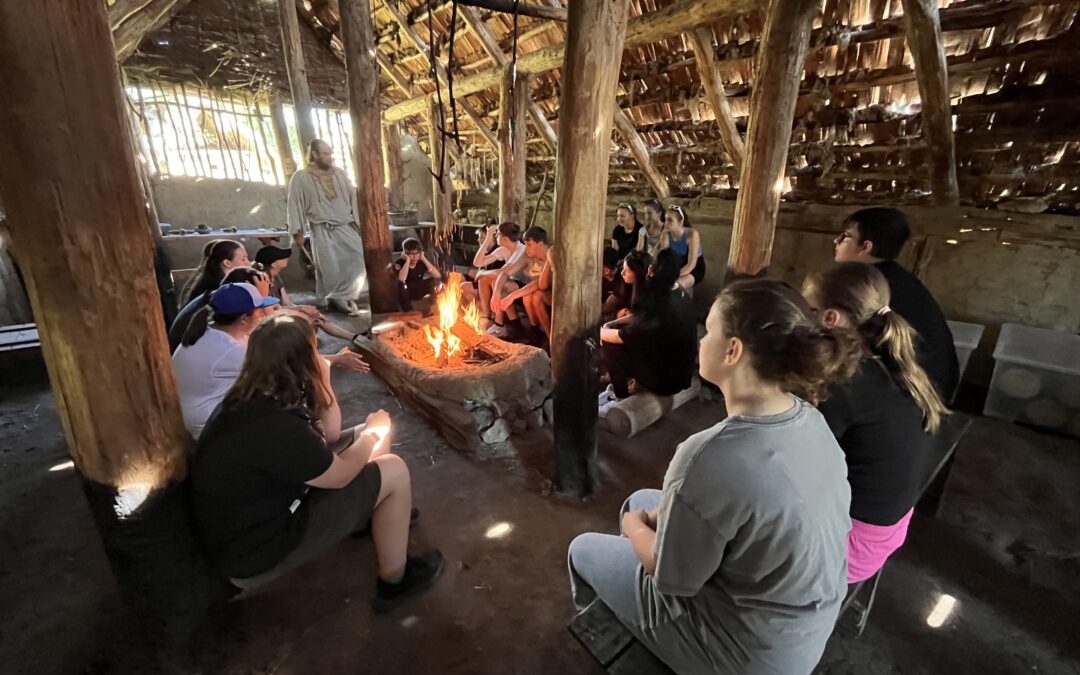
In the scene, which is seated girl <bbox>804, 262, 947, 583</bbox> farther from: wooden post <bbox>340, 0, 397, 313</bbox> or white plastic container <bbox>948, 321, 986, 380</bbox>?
wooden post <bbox>340, 0, 397, 313</bbox>

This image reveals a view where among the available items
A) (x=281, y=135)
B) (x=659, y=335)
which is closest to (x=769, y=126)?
(x=659, y=335)

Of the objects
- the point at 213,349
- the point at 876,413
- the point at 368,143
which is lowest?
the point at 876,413

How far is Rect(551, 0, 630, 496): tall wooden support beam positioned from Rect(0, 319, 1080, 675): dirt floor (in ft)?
1.45

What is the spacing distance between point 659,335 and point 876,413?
7.01ft

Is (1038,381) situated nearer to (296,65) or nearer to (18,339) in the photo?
(296,65)

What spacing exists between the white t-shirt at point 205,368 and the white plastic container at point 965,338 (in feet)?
18.7

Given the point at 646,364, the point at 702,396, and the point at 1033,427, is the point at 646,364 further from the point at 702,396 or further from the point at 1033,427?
the point at 1033,427

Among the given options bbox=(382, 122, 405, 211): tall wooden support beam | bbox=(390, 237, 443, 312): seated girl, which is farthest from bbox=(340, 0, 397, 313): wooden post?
bbox=(382, 122, 405, 211): tall wooden support beam

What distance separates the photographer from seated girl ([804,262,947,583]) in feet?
5.58

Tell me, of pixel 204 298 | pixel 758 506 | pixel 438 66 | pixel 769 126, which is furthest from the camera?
pixel 438 66

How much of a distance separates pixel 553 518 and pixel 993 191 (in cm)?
571

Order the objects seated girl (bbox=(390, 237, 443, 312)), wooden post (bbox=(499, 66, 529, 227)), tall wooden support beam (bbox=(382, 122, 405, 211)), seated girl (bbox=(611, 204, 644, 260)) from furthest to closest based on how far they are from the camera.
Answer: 1. tall wooden support beam (bbox=(382, 122, 405, 211))
2. wooden post (bbox=(499, 66, 529, 227))
3. seated girl (bbox=(611, 204, 644, 260))
4. seated girl (bbox=(390, 237, 443, 312))

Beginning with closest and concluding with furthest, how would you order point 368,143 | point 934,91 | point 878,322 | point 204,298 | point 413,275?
point 878,322 → point 204,298 → point 934,91 → point 368,143 → point 413,275

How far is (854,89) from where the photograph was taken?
16.1 feet
